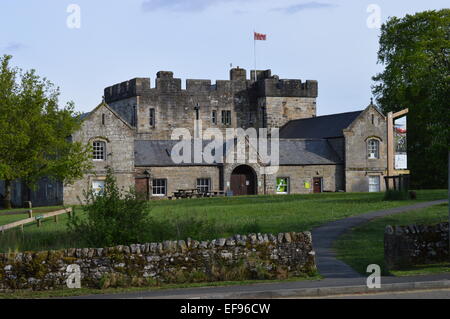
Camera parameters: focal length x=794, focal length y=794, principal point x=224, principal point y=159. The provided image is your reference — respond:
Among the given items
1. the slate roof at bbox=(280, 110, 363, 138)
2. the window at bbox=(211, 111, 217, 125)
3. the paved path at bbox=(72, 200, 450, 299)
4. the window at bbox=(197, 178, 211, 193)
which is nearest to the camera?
the paved path at bbox=(72, 200, 450, 299)

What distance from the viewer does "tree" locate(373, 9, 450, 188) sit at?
62.5 meters

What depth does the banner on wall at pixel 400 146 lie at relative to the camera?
57469mm

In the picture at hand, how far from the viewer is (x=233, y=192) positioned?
60.7 m

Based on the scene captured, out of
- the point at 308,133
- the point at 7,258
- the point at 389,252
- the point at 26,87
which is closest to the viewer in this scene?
the point at 7,258

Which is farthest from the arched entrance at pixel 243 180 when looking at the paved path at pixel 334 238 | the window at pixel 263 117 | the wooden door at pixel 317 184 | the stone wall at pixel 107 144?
the paved path at pixel 334 238

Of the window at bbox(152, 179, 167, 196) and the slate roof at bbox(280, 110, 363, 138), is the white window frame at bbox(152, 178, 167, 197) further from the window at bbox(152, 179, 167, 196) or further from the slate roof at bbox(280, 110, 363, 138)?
the slate roof at bbox(280, 110, 363, 138)

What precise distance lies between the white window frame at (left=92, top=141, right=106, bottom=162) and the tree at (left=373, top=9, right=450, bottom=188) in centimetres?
2401

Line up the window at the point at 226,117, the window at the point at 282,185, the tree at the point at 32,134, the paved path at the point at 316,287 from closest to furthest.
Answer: the paved path at the point at 316,287 < the tree at the point at 32,134 < the window at the point at 282,185 < the window at the point at 226,117

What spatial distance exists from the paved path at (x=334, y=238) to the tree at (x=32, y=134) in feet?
Answer: 82.3

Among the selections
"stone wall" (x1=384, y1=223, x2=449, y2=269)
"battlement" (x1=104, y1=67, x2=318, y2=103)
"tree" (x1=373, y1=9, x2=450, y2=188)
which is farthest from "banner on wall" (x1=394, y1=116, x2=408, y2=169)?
"stone wall" (x1=384, y1=223, x2=449, y2=269)

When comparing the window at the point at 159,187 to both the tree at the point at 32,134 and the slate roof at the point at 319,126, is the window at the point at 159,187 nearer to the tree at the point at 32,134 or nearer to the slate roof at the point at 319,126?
the tree at the point at 32,134
